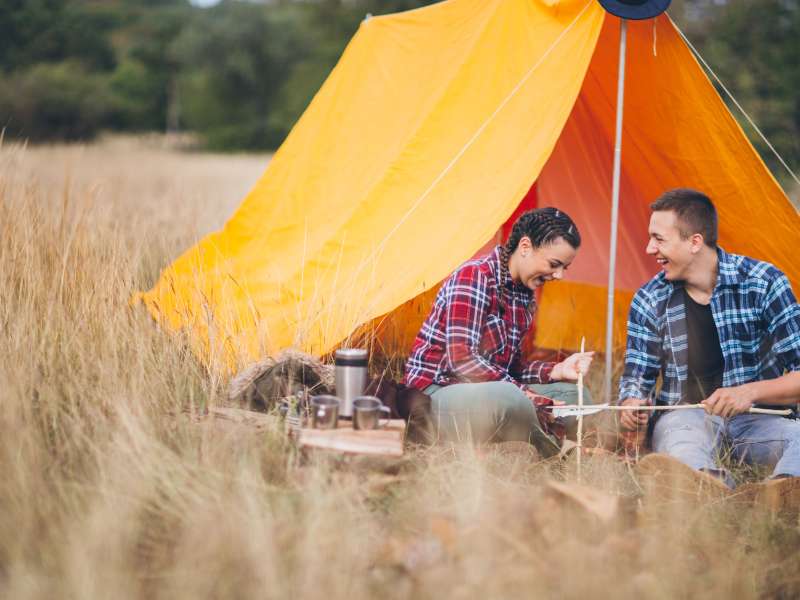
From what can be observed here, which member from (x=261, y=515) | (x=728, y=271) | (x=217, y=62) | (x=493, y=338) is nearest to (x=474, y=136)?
(x=493, y=338)

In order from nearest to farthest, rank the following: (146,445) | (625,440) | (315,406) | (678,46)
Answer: (146,445)
(315,406)
(625,440)
(678,46)

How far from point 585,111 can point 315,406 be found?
8.46ft

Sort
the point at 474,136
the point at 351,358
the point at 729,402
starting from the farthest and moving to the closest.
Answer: the point at 474,136 < the point at 729,402 < the point at 351,358

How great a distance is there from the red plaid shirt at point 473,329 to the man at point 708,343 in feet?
1.51

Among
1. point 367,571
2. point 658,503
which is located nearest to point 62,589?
point 367,571

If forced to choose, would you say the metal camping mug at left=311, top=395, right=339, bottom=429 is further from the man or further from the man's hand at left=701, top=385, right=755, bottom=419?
the man's hand at left=701, top=385, right=755, bottom=419

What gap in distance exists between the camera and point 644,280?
4.54 m

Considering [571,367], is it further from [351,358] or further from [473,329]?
[351,358]

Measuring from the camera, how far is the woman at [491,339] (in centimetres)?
295

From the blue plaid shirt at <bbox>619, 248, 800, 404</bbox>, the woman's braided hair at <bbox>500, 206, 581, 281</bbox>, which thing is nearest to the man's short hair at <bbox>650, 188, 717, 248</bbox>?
the blue plaid shirt at <bbox>619, 248, 800, 404</bbox>

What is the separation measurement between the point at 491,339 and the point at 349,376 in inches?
28.9

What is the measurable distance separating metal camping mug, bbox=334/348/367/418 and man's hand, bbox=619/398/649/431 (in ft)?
3.52

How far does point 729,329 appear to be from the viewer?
3.05m

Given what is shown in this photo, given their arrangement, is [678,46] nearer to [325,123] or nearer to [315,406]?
[325,123]
